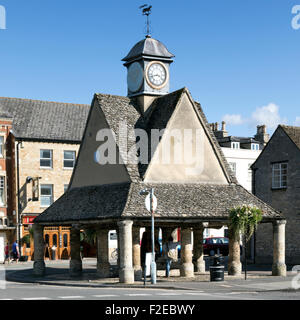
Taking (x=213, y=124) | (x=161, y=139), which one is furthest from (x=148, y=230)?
(x=213, y=124)

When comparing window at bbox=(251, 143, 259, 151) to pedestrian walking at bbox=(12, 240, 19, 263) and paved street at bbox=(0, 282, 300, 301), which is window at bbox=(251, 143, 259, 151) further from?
paved street at bbox=(0, 282, 300, 301)

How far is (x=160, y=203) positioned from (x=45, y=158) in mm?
24414

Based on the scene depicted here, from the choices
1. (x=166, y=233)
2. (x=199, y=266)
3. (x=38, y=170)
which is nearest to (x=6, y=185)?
(x=38, y=170)

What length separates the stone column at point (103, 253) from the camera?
32938 millimetres

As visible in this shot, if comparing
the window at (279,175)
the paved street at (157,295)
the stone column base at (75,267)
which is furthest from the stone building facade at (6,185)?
the paved street at (157,295)

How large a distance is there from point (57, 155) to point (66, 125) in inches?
109

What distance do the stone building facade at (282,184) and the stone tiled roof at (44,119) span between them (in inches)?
666

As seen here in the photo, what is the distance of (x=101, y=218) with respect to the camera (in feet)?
101

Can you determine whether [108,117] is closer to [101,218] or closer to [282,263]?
[101,218]

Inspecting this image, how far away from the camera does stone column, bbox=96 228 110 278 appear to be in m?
32.9

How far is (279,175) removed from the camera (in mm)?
44094

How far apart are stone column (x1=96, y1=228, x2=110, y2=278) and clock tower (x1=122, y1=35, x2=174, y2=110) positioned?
832 cm
